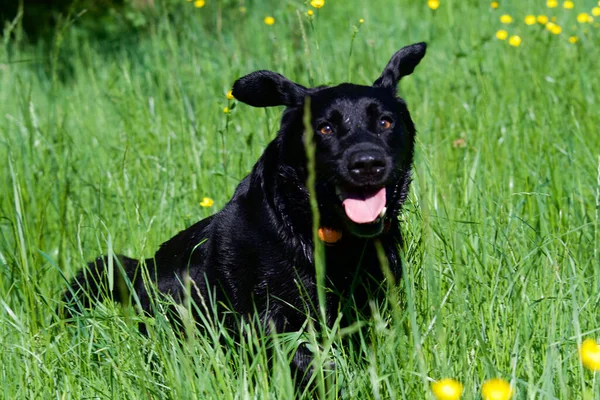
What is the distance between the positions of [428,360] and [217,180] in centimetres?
207

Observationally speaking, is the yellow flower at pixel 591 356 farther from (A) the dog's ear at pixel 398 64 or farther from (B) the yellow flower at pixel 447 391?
(A) the dog's ear at pixel 398 64

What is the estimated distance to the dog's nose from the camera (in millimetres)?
2922

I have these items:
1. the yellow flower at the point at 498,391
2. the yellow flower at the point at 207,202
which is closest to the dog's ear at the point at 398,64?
the yellow flower at the point at 207,202

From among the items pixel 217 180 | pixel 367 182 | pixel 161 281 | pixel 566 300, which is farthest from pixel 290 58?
pixel 566 300

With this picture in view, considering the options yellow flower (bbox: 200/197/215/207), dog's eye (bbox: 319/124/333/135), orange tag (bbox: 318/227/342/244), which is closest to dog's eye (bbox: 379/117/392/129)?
dog's eye (bbox: 319/124/333/135)

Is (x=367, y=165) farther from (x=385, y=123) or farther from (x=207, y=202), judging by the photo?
→ (x=207, y=202)

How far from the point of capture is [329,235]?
10.2 ft

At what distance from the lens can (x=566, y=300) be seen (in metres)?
2.76

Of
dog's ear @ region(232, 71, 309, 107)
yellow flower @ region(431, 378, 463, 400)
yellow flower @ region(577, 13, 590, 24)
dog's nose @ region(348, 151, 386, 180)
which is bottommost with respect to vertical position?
yellow flower @ region(431, 378, 463, 400)

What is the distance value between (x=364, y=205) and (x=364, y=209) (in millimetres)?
22

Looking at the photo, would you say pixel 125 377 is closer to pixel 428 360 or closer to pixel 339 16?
pixel 428 360

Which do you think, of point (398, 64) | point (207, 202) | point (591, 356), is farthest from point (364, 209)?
point (591, 356)

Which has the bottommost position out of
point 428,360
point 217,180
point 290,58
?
point 428,360

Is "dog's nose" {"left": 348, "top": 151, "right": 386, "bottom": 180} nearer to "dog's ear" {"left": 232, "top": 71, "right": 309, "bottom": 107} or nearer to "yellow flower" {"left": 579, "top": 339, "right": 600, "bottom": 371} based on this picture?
"dog's ear" {"left": 232, "top": 71, "right": 309, "bottom": 107}
